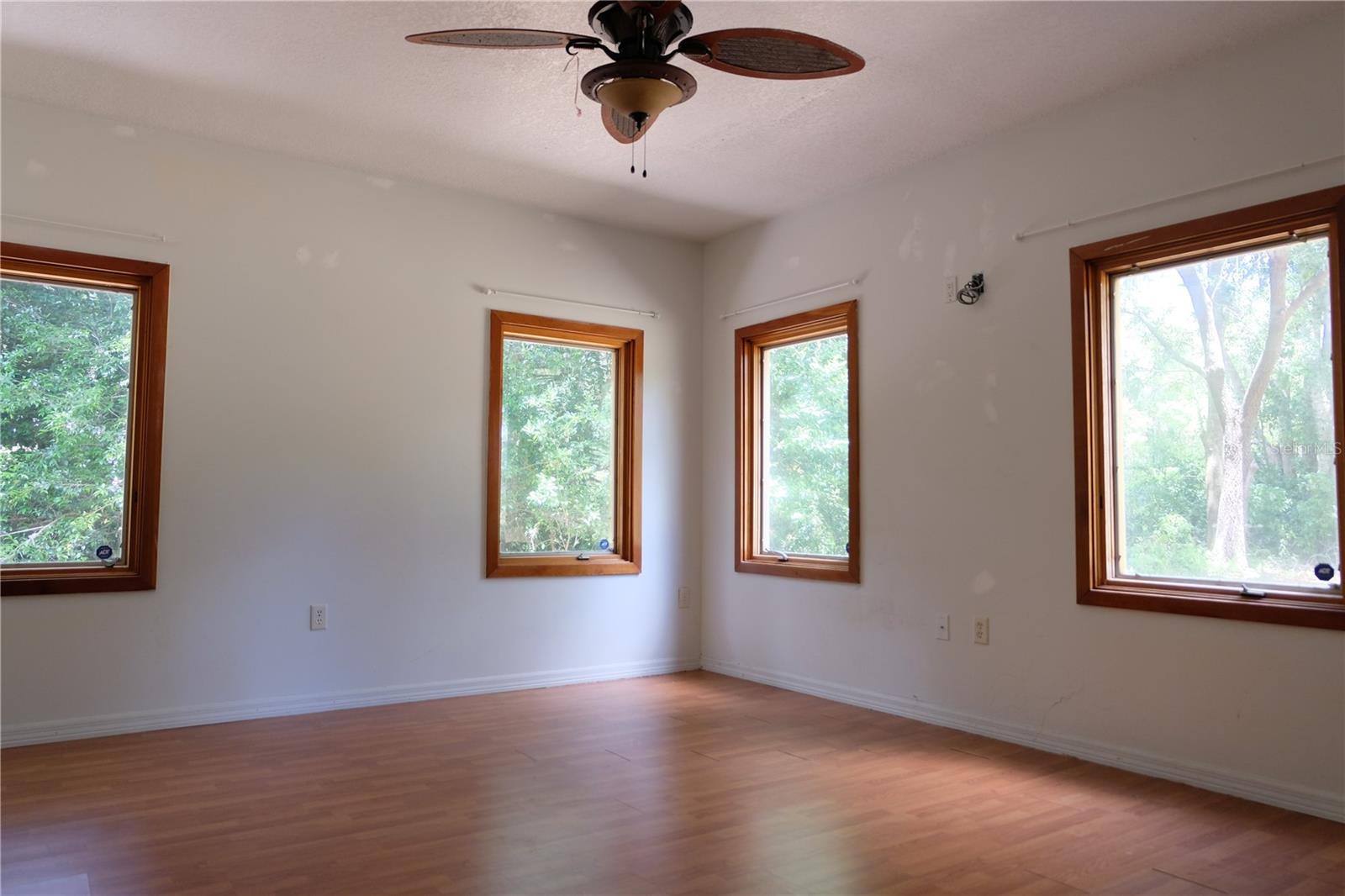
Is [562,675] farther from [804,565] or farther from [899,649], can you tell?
[899,649]

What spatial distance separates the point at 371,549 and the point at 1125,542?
10.9 feet

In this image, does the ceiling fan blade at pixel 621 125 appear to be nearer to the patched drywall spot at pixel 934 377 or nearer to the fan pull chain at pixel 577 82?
the fan pull chain at pixel 577 82

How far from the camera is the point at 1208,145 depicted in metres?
3.39

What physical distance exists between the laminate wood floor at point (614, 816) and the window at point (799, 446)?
1.06 m

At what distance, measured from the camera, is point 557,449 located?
17.2ft

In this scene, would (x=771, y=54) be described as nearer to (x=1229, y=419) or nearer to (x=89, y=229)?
(x=1229, y=419)

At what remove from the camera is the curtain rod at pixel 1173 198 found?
10.2 ft

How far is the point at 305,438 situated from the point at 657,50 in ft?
8.57

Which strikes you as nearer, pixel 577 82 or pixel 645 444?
pixel 577 82

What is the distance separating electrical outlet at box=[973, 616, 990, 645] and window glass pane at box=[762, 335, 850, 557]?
88 cm

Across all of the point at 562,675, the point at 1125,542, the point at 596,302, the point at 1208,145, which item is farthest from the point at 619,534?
the point at 1208,145

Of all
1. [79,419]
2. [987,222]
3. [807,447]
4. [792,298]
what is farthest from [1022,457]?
[79,419]

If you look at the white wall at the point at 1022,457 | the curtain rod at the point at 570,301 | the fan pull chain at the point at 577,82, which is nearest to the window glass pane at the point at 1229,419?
the white wall at the point at 1022,457

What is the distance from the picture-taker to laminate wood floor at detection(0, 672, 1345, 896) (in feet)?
8.00
